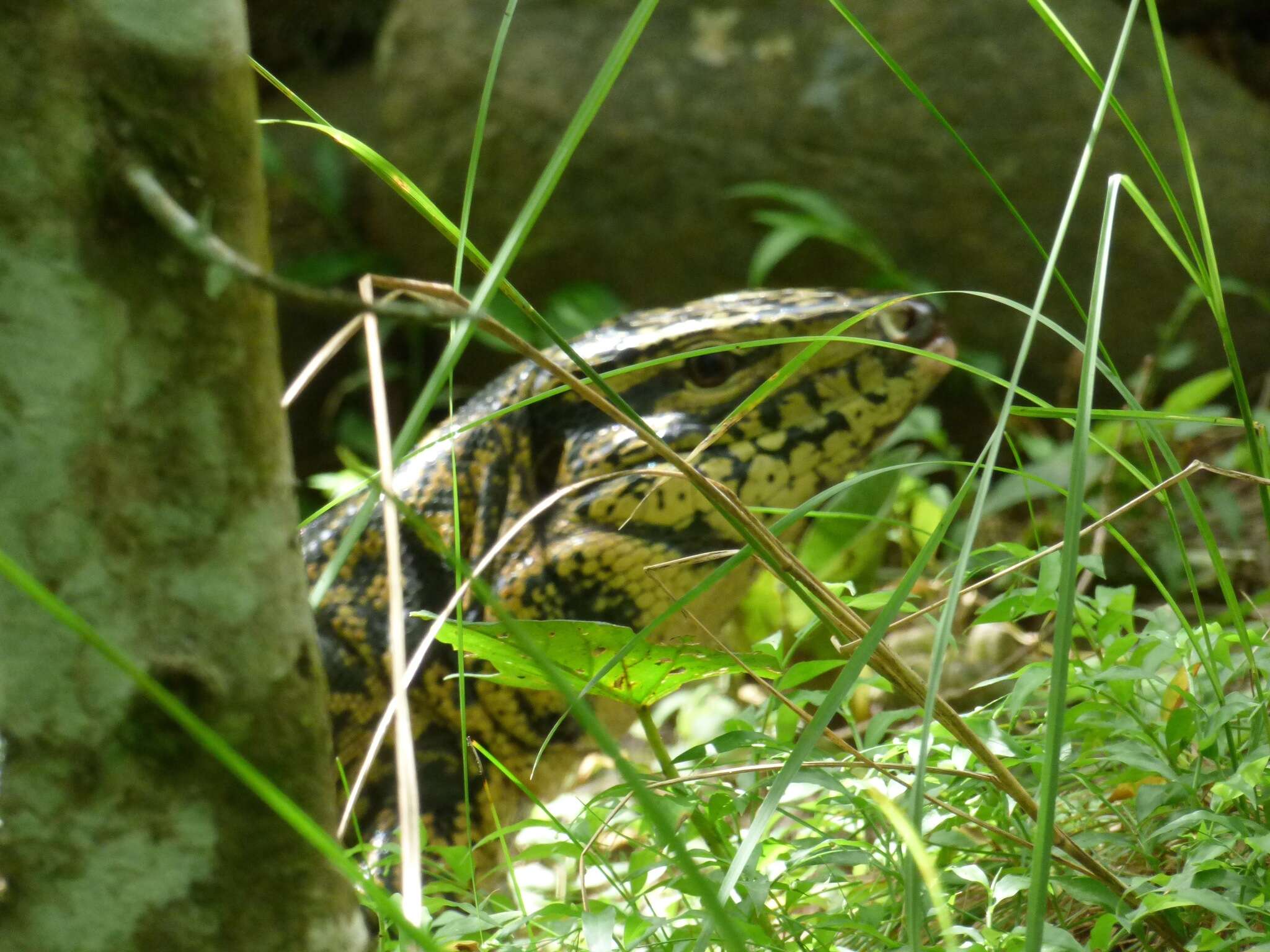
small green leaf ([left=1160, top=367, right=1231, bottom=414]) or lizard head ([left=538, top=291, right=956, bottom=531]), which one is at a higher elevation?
lizard head ([left=538, top=291, right=956, bottom=531])

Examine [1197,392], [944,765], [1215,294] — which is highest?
[1215,294]

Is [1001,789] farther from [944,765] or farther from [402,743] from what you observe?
[402,743]

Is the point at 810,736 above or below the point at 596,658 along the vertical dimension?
above

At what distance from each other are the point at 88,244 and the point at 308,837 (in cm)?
37

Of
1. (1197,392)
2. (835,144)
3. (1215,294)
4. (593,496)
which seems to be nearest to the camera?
(1215,294)

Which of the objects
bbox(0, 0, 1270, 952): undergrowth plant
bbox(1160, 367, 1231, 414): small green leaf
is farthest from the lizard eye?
bbox(1160, 367, 1231, 414): small green leaf

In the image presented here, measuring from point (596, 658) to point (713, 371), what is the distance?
896 millimetres

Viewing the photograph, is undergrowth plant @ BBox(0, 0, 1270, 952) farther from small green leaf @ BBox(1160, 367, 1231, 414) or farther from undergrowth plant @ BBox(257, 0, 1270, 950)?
small green leaf @ BBox(1160, 367, 1231, 414)

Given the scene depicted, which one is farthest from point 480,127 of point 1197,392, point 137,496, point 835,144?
point 835,144

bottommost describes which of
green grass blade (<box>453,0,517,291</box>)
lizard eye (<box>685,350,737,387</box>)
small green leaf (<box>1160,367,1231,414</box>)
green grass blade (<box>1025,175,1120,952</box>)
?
small green leaf (<box>1160,367,1231,414</box>)

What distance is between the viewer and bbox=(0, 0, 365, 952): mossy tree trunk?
2.22 feet

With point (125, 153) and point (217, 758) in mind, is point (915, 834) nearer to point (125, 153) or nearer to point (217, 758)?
point (217, 758)

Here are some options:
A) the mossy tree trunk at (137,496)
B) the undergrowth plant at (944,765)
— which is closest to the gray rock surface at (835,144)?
the undergrowth plant at (944,765)

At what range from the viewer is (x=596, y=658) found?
130 centimetres
